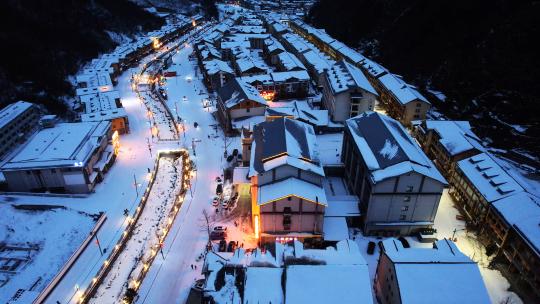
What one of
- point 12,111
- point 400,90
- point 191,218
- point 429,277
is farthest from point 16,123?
point 400,90

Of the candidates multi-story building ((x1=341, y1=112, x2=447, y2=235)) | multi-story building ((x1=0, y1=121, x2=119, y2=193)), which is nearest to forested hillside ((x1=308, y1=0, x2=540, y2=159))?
multi-story building ((x1=341, y1=112, x2=447, y2=235))

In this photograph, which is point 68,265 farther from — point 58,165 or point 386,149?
point 386,149

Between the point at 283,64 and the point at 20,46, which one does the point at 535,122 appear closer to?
the point at 283,64

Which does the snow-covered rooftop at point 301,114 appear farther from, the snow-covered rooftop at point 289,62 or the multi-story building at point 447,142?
the snow-covered rooftop at point 289,62

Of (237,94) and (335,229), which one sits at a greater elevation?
(237,94)

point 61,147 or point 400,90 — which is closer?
point 61,147

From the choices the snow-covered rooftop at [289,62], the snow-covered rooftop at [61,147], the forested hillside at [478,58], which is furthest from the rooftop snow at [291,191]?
the snow-covered rooftop at [289,62]
